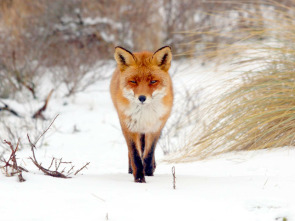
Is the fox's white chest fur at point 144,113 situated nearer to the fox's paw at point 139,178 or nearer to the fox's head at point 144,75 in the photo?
the fox's head at point 144,75

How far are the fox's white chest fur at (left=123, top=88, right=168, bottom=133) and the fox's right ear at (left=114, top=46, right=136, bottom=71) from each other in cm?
26

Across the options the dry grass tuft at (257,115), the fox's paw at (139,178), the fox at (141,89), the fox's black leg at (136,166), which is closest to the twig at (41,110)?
the dry grass tuft at (257,115)

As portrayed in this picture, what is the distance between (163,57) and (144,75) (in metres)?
0.26

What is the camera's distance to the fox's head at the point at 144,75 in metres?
3.32

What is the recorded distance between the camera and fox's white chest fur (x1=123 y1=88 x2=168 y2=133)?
349 cm

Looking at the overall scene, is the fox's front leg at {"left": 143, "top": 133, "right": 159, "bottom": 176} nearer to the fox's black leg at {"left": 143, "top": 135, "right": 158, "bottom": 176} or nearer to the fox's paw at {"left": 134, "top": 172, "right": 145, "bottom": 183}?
the fox's black leg at {"left": 143, "top": 135, "right": 158, "bottom": 176}

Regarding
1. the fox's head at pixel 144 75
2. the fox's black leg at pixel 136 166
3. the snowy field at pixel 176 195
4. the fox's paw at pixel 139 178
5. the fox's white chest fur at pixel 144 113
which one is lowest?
the snowy field at pixel 176 195

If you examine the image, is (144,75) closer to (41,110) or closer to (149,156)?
(149,156)

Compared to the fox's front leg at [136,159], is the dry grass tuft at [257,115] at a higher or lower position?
higher

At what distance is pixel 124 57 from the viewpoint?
3502 millimetres

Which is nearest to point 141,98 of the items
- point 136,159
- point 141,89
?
point 141,89

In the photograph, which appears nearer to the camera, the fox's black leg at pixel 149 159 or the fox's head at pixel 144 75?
the fox's head at pixel 144 75

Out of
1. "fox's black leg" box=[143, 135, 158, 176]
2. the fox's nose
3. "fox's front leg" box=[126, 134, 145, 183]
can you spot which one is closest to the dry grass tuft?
"fox's black leg" box=[143, 135, 158, 176]

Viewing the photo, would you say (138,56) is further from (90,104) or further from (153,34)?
(153,34)
